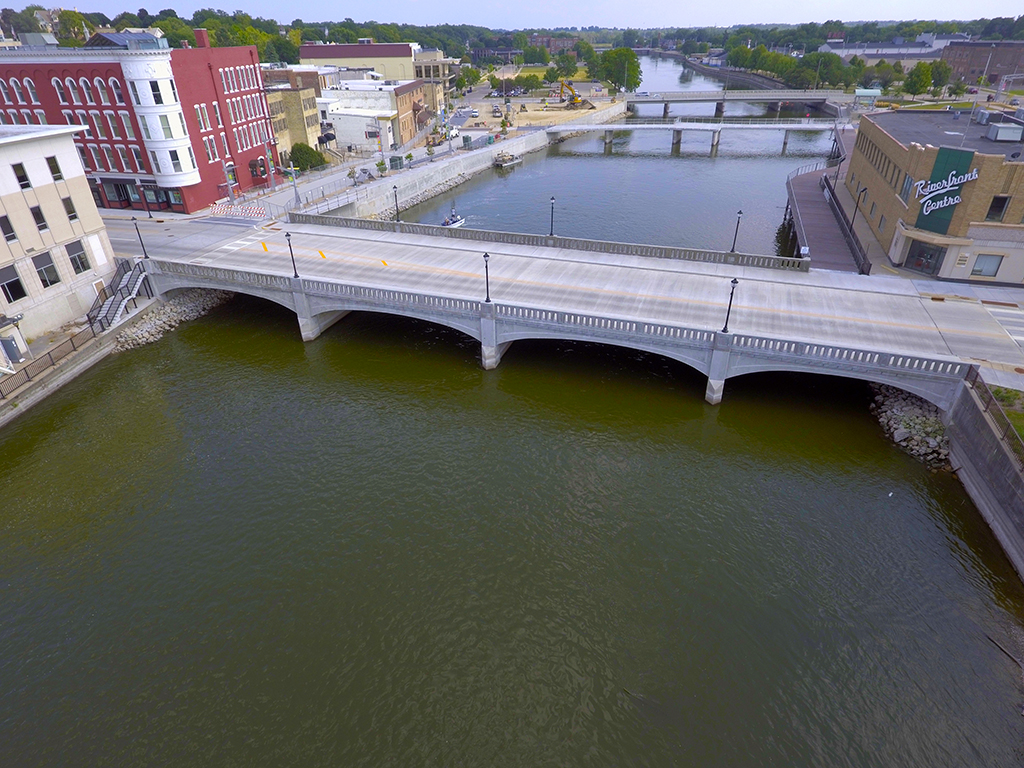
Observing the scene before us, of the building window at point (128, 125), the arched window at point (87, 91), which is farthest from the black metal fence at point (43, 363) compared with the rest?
the arched window at point (87, 91)

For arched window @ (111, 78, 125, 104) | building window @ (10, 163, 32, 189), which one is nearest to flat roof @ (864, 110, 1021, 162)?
building window @ (10, 163, 32, 189)

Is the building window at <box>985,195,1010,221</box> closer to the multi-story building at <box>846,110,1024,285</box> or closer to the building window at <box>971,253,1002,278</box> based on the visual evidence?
the multi-story building at <box>846,110,1024,285</box>

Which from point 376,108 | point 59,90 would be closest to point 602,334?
point 59,90

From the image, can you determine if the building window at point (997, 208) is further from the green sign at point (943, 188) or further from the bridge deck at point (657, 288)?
the bridge deck at point (657, 288)

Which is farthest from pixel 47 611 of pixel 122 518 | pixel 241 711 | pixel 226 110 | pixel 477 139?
pixel 477 139

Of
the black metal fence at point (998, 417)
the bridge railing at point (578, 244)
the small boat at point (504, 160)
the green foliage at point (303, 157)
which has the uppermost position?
the green foliage at point (303, 157)
